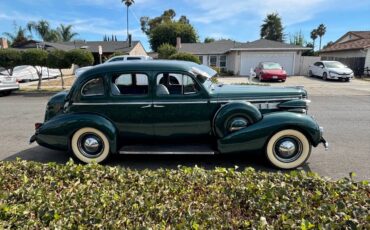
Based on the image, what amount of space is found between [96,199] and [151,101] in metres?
2.48

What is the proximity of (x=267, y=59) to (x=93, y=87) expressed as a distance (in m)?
24.1

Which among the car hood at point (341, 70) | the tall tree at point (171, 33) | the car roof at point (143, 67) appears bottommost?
the car roof at point (143, 67)

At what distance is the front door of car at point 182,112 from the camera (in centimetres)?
464

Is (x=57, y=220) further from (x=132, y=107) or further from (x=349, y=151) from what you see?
(x=349, y=151)

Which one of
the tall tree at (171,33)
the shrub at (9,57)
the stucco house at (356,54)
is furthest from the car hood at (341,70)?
the tall tree at (171,33)

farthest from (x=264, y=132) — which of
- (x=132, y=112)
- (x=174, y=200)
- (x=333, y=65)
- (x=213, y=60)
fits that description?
(x=213, y=60)

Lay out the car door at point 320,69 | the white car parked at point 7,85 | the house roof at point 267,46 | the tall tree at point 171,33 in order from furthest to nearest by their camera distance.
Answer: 1. the tall tree at point 171,33
2. the house roof at point 267,46
3. the car door at point 320,69
4. the white car parked at point 7,85

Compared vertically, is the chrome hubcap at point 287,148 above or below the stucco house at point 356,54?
below

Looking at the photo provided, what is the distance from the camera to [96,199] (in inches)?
94.3

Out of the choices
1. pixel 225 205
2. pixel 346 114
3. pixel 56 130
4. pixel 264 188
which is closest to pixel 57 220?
pixel 225 205

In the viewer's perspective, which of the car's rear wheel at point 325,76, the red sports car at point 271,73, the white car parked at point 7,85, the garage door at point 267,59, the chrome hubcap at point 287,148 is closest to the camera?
the chrome hubcap at point 287,148

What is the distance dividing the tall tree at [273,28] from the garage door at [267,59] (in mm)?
36680

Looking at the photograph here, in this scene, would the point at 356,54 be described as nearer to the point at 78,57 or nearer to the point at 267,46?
the point at 267,46

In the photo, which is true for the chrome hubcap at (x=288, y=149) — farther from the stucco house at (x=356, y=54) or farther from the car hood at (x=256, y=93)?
the stucco house at (x=356, y=54)
